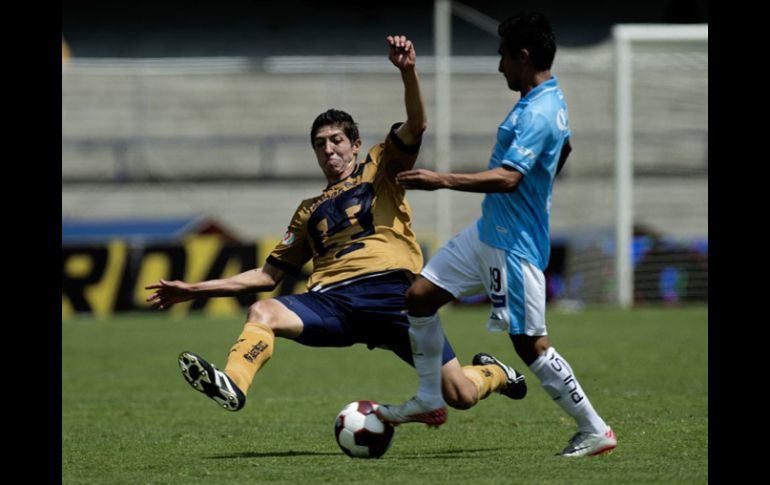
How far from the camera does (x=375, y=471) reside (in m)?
6.46

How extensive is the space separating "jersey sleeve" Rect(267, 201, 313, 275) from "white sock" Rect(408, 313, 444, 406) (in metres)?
1.11

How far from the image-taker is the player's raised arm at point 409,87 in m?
7.09

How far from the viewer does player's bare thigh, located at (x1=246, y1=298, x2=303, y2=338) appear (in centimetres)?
731

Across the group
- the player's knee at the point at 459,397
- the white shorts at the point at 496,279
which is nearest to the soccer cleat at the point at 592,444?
the white shorts at the point at 496,279

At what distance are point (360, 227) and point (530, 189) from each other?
1.32 meters

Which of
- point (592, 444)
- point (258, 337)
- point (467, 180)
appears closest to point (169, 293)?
point (258, 337)

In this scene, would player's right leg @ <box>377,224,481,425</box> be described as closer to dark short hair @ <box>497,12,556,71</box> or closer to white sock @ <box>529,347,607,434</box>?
white sock @ <box>529,347,607,434</box>

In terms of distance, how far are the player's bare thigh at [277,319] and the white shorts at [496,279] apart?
92 centimetres

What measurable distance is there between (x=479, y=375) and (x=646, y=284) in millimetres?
15546

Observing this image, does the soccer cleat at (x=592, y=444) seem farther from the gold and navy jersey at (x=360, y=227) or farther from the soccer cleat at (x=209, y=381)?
the soccer cleat at (x=209, y=381)

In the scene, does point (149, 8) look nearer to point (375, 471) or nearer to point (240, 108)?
point (240, 108)

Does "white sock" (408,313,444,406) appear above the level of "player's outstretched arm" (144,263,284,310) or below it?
below

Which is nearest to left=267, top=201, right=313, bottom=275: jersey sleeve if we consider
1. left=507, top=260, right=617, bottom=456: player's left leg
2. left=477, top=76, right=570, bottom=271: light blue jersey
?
left=477, top=76, right=570, bottom=271: light blue jersey
